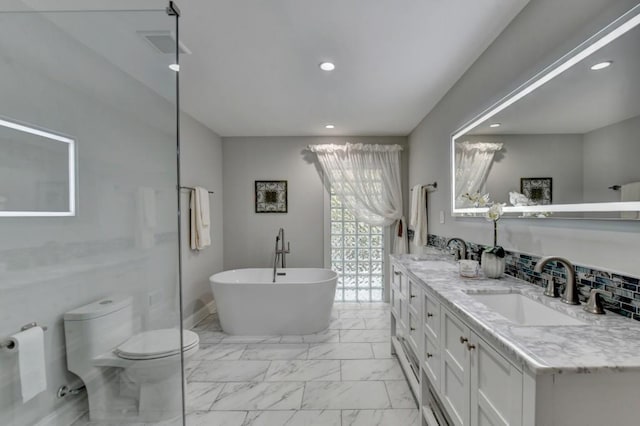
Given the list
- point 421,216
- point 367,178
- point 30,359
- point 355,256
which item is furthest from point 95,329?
point 367,178

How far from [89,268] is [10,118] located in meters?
0.92

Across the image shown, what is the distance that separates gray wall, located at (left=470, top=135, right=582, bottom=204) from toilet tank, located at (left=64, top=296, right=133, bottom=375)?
8.29 ft

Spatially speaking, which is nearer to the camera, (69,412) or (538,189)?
(538,189)

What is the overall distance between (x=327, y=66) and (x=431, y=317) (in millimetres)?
1914

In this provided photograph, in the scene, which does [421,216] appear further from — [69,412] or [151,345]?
[69,412]

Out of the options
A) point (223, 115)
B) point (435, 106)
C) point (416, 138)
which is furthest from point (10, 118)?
point (416, 138)

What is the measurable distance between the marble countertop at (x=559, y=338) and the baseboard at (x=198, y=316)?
3036mm

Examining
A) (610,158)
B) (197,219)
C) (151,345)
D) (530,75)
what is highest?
(530,75)

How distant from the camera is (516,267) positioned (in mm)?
1662

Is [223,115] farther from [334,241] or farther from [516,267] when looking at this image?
[516,267]

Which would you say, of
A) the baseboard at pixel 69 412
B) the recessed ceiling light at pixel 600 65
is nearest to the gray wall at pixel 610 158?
the recessed ceiling light at pixel 600 65

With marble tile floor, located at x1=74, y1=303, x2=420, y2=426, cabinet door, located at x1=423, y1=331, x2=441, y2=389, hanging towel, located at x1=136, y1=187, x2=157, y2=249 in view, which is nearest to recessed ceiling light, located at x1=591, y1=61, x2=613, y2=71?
cabinet door, located at x1=423, y1=331, x2=441, y2=389

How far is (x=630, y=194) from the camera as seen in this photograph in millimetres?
1008

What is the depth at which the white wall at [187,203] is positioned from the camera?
331 cm
